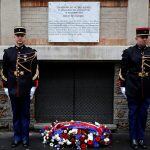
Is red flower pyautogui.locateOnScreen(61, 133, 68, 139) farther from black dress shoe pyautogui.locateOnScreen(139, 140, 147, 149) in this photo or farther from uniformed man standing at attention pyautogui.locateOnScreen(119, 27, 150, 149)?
black dress shoe pyautogui.locateOnScreen(139, 140, 147, 149)

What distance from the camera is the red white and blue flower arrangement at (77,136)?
6055mm

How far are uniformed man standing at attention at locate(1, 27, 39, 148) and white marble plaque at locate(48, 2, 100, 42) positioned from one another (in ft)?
3.17

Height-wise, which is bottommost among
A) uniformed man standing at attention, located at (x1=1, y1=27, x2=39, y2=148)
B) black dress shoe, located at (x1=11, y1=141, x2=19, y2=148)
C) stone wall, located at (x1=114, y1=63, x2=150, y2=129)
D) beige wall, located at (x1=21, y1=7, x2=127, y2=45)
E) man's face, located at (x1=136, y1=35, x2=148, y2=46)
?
black dress shoe, located at (x1=11, y1=141, x2=19, y2=148)

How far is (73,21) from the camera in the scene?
675cm

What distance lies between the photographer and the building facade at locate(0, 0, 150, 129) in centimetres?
671

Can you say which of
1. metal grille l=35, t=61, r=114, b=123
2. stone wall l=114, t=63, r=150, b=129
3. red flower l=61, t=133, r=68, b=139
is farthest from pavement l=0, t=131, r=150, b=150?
metal grille l=35, t=61, r=114, b=123

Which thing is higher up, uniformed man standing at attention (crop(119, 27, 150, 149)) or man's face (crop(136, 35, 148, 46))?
man's face (crop(136, 35, 148, 46))

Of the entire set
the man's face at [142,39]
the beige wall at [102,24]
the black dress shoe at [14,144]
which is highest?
the beige wall at [102,24]

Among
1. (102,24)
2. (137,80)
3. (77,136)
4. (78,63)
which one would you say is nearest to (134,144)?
(77,136)

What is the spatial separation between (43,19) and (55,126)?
184 centimetres

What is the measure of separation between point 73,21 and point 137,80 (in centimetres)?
163

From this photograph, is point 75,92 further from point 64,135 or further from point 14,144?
point 14,144

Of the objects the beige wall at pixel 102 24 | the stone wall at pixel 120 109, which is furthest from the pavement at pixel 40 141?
the beige wall at pixel 102 24

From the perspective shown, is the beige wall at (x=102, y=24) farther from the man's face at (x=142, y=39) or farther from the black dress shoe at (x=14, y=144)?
the black dress shoe at (x=14, y=144)
